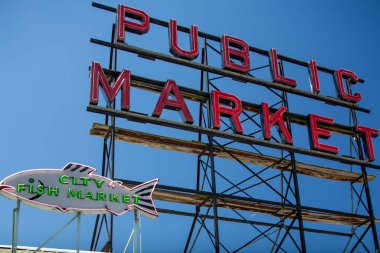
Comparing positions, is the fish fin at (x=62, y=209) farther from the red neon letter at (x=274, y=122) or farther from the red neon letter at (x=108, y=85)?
the red neon letter at (x=274, y=122)

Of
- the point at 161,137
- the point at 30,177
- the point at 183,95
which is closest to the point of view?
the point at 30,177

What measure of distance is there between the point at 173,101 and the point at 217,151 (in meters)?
2.75

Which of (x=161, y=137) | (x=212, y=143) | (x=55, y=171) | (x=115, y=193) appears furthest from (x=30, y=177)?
(x=212, y=143)

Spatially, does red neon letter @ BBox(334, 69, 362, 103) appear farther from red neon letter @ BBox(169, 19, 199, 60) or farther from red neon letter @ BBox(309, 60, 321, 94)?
red neon letter @ BBox(169, 19, 199, 60)

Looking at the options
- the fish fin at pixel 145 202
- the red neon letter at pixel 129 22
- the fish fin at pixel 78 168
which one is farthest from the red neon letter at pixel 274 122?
the fish fin at pixel 78 168

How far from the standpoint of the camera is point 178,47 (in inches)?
992

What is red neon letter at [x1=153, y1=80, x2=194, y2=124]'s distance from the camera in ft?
76.3

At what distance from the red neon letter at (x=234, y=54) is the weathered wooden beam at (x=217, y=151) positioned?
3674 millimetres

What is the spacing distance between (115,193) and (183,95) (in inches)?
313

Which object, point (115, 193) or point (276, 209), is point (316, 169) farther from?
point (115, 193)

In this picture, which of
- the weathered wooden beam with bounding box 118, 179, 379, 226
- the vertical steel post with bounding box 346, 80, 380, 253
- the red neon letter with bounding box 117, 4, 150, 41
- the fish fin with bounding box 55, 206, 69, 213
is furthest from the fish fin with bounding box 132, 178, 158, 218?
the vertical steel post with bounding box 346, 80, 380, 253

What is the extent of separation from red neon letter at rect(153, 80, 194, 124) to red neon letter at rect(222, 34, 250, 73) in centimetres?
320

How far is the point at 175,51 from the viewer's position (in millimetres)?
24969

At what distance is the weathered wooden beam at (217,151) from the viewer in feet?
74.3
